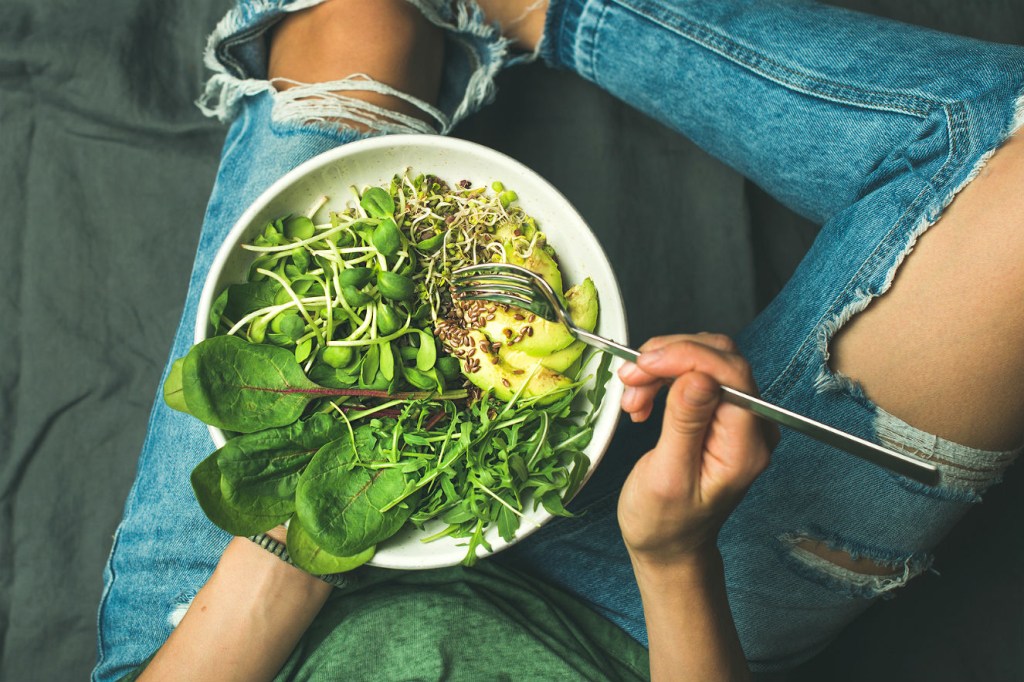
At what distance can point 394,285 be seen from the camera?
Result: 0.65m

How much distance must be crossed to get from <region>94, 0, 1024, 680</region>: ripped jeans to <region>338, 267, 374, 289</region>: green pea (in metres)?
→ 0.27

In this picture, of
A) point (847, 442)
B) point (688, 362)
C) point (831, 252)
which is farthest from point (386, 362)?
point (831, 252)

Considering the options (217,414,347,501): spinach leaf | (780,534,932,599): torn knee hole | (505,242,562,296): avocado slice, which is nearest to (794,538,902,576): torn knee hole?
(780,534,932,599): torn knee hole

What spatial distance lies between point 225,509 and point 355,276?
0.23 m

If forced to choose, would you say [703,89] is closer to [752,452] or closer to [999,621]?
[752,452]

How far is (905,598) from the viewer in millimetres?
1027

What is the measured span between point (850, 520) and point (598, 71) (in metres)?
0.63

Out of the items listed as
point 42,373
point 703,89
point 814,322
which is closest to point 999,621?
point 814,322

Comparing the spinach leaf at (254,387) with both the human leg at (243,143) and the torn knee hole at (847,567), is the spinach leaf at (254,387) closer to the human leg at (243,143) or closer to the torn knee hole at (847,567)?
the human leg at (243,143)

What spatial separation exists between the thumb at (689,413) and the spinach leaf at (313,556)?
294mm

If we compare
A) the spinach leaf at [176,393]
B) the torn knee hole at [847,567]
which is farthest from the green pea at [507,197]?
the torn knee hole at [847,567]

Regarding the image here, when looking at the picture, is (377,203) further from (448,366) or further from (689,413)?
(689,413)

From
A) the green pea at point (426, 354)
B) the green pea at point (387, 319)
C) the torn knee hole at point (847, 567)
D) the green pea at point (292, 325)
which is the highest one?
the green pea at point (387, 319)

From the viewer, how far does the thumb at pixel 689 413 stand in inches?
20.5
